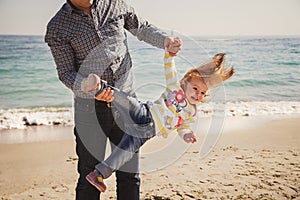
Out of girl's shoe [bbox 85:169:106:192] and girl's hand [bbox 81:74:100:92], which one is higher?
girl's hand [bbox 81:74:100:92]

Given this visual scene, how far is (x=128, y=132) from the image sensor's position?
89.0 inches

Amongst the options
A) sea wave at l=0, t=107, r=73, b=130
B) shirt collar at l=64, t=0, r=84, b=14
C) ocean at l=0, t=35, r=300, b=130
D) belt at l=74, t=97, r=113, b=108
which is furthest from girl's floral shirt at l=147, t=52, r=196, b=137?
sea wave at l=0, t=107, r=73, b=130

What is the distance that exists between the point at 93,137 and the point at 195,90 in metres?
0.65

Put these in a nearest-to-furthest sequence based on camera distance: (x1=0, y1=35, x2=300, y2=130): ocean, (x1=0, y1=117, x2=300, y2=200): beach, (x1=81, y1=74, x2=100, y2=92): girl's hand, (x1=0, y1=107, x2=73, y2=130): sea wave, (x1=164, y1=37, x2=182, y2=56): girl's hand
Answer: (x1=81, y1=74, x2=100, y2=92): girl's hand < (x1=164, y1=37, x2=182, y2=56): girl's hand < (x1=0, y1=35, x2=300, y2=130): ocean < (x1=0, y1=117, x2=300, y2=200): beach < (x1=0, y1=107, x2=73, y2=130): sea wave

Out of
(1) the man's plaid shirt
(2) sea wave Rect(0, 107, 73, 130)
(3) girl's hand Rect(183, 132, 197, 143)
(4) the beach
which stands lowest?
(2) sea wave Rect(0, 107, 73, 130)

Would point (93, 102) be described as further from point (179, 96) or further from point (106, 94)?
point (179, 96)

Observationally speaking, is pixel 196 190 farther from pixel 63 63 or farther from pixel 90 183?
pixel 63 63

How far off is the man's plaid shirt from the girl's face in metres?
0.37

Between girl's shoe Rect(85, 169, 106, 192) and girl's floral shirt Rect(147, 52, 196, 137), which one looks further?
girl's floral shirt Rect(147, 52, 196, 137)

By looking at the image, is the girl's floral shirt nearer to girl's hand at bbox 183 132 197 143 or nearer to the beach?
girl's hand at bbox 183 132 197 143

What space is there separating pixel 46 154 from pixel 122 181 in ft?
9.30

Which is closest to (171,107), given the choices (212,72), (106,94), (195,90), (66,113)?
(195,90)

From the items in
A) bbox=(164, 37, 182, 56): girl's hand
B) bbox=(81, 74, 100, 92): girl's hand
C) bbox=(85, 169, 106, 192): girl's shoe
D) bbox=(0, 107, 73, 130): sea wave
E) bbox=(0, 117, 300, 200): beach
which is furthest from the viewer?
bbox=(0, 107, 73, 130): sea wave

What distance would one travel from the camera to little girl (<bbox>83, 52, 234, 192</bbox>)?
7.34ft
